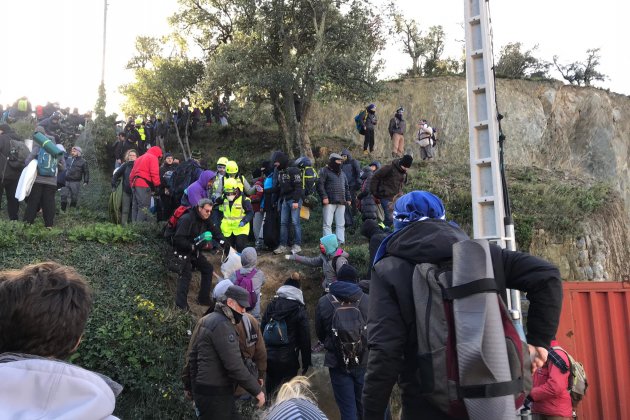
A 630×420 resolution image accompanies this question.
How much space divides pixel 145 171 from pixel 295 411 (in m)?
9.53

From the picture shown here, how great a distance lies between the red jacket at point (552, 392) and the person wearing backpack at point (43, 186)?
28.5 feet

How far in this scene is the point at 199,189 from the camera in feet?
34.6

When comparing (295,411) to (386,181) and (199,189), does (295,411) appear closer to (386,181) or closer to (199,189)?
(199,189)

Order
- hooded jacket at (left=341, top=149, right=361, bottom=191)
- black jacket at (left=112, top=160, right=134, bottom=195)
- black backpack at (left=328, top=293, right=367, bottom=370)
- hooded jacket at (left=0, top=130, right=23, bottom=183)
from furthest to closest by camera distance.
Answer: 1. hooded jacket at (left=341, top=149, right=361, bottom=191)
2. black jacket at (left=112, top=160, right=134, bottom=195)
3. hooded jacket at (left=0, top=130, right=23, bottom=183)
4. black backpack at (left=328, top=293, right=367, bottom=370)

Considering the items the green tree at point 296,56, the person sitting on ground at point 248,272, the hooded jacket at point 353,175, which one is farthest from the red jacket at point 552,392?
the green tree at point 296,56

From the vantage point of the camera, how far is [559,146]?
90.5 feet

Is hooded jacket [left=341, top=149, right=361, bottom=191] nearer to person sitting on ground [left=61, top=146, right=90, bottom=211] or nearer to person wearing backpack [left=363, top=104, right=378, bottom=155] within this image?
person wearing backpack [left=363, top=104, right=378, bottom=155]

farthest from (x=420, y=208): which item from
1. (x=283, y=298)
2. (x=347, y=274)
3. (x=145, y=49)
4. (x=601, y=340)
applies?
(x=145, y=49)

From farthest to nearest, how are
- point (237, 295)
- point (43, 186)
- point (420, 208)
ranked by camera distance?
point (43, 186)
point (237, 295)
point (420, 208)

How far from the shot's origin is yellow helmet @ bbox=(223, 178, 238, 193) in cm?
1020

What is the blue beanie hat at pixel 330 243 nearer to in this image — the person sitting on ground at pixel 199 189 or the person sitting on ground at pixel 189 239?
the person sitting on ground at pixel 189 239

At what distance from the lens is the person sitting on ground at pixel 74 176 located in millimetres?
14289

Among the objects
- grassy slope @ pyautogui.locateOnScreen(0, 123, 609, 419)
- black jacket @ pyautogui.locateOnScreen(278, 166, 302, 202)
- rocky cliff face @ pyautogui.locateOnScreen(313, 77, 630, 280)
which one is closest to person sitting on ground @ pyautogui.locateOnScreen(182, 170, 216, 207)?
grassy slope @ pyautogui.locateOnScreen(0, 123, 609, 419)

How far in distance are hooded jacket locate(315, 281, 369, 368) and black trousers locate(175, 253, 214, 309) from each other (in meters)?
3.17
